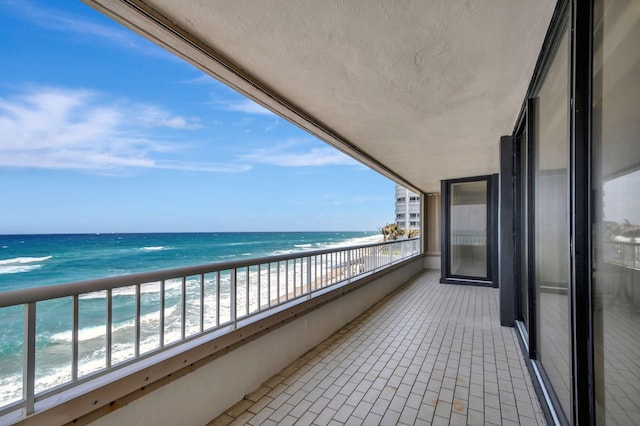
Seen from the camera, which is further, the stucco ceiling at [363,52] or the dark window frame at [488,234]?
the dark window frame at [488,234]

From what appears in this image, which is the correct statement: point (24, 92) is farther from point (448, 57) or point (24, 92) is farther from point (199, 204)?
point (448, 57)

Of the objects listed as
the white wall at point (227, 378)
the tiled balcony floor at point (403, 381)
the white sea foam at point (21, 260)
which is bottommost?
the white sea foam at point (21, 260)

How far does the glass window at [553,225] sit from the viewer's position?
4.42 feet

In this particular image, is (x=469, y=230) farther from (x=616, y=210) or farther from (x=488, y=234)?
(x=616, y=210)

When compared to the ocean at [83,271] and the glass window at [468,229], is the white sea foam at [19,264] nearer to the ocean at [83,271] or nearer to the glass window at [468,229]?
the ocean at [83,271]

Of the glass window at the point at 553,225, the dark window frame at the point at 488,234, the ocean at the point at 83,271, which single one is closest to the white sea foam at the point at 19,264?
the ocean at the point at 83,271

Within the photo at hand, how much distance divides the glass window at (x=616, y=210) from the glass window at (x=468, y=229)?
5492 millimetres

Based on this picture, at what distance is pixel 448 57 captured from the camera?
177cm

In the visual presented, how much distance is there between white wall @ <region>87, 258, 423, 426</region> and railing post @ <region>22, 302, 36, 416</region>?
296 millimetres

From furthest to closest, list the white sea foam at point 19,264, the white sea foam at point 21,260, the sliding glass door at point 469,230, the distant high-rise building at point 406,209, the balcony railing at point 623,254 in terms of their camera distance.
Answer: the distant high-rise building at point 406,209 < the white sea foam at point 21,260 < the white sea foam at point 19,264 < the sliding glass door at point 469,230 < the balcony railing at point 623,254

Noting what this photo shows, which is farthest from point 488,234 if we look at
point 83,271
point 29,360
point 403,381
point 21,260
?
point 21,260

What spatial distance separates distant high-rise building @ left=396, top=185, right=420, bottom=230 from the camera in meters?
34.0

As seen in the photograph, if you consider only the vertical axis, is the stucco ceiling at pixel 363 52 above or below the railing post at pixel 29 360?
above

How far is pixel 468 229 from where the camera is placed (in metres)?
6.10
